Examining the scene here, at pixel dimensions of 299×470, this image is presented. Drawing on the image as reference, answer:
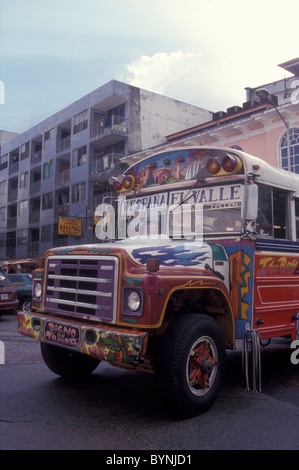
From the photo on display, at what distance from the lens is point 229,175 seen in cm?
→ 530

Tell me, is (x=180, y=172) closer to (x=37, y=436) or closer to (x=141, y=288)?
(x=141, y=288)

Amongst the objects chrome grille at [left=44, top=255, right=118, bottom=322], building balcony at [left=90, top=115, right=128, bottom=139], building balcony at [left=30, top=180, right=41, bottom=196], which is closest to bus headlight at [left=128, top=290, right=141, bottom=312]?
chrome grille at [left=44, top=255, right=118, bottom=322]

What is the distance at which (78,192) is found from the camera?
117ft

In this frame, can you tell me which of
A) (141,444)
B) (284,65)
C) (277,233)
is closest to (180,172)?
(277,233)

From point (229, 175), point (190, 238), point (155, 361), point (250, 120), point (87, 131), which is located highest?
point (87, 131)

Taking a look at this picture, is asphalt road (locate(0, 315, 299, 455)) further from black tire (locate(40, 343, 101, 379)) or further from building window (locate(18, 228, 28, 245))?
building window (locate(18, 228, 28, 245))

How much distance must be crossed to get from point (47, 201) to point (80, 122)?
27.5ft

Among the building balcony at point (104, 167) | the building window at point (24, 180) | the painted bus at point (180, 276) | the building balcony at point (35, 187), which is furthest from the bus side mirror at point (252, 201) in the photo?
the building window at point (24, 180)

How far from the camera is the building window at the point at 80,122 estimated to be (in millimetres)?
35688

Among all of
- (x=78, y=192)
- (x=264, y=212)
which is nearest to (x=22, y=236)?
(x=78, y=192)

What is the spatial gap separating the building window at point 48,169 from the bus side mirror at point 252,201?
36.8 metres

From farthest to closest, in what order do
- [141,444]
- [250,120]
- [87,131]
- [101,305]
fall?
[87,131], [250,120], [101,305], [141,444]

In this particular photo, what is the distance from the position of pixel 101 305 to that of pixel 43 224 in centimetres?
3733

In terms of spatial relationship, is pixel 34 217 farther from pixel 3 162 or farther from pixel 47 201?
pixel 3 162
